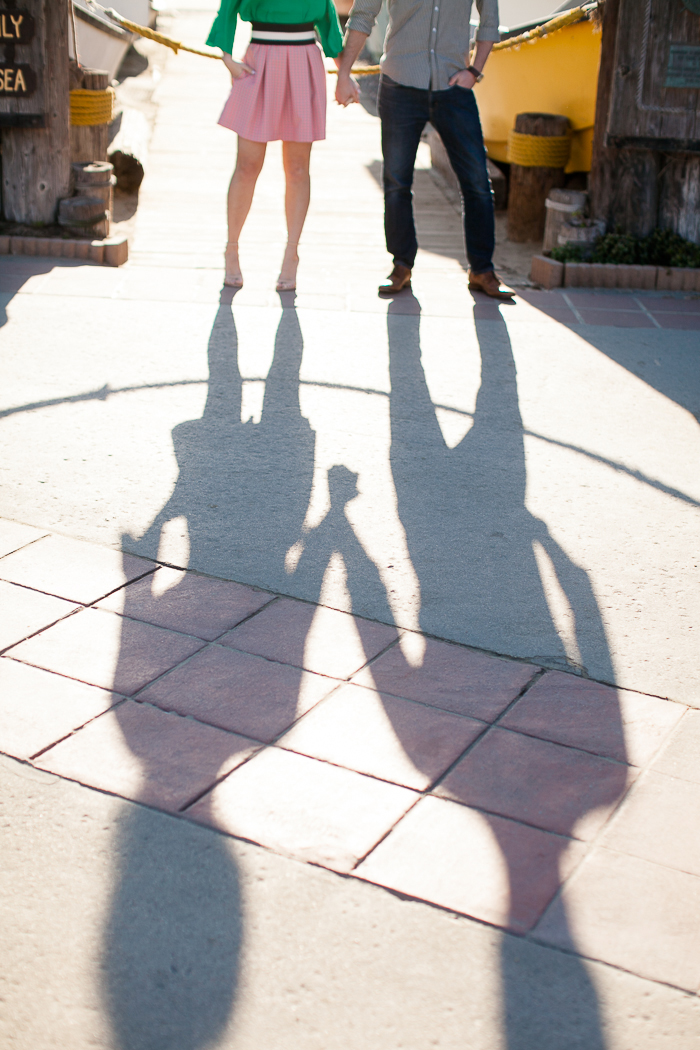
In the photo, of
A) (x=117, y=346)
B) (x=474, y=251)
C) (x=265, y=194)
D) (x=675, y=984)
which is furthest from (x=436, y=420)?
(x=265, y=194)

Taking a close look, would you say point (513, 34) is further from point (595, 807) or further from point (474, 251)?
point (595, 807)

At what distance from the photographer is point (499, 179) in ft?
27.0

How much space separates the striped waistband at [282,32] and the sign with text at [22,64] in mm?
1545

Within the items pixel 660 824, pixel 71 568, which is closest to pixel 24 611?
pixel 71 568

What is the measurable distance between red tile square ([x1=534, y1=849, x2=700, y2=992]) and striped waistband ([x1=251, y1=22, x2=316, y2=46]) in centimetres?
420

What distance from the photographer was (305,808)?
2.05 m

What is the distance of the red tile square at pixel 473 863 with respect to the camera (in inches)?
72.7

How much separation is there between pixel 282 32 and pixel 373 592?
327cm

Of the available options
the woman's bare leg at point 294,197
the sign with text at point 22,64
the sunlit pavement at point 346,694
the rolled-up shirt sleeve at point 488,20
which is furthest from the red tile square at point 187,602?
the sign with text at point 22,64

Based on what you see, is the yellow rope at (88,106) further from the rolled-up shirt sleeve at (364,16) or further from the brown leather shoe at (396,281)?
the brown leather shoe at (396,281)

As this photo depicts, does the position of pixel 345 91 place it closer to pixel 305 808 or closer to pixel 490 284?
pixel 490 284

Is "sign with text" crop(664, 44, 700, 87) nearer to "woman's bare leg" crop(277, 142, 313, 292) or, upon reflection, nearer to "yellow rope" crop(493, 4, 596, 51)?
"yellow rope" crop(493, 4, 596, 51)

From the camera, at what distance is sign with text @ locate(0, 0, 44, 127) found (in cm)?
582

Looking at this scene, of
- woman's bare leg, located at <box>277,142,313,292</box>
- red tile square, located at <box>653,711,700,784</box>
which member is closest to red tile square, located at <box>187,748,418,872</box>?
red tile square, located at <box>653,711,700,784</box>
